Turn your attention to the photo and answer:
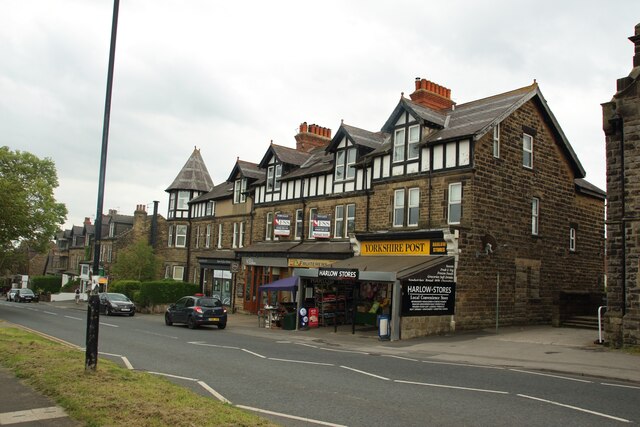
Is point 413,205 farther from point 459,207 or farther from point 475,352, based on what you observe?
point 475,352

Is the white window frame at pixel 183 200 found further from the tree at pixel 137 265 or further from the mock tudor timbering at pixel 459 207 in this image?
the mock tudor timbering at pixel 459 207

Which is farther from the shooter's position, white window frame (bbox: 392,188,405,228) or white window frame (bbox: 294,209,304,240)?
white window frame (bbox: 294,209,304,240)

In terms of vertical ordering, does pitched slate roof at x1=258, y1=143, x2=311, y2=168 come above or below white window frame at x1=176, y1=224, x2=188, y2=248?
above

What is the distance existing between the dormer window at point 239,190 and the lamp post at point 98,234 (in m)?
28.0

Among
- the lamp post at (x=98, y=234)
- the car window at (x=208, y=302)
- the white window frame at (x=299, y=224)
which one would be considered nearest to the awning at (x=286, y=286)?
the car window at (x=208, y=302)

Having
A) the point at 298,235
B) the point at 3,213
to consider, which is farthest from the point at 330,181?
the point at 3,213

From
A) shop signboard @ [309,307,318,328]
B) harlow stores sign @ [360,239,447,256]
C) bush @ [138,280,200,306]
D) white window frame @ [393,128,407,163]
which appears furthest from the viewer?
bush @ [138,280,200,306]

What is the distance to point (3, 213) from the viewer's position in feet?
108

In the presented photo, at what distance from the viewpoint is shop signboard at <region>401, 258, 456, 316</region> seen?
21.1m

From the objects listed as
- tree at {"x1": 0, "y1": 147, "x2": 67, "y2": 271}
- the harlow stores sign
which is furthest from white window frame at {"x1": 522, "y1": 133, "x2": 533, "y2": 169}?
tree at {"x1": 0, "y1": 147, "x2": 67, "y2": 271}

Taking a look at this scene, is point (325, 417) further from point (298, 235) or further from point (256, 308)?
point (256, 308)

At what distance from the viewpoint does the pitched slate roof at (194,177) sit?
4759 centimetres

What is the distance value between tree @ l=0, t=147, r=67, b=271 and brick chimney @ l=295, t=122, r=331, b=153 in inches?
719

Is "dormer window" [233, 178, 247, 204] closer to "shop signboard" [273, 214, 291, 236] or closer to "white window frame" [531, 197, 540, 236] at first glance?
"shop signboard" [273, 214, 291, 236]
